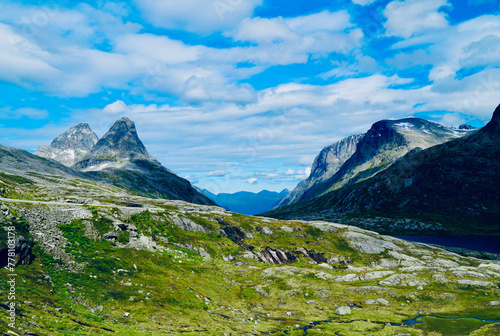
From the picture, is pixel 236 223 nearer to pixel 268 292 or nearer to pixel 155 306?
pixel 268 292

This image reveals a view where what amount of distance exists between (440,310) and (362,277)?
26.3m

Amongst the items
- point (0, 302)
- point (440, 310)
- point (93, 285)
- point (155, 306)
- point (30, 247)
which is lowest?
point (440, 310)

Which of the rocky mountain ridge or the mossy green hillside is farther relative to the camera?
the rocky mountain ridge

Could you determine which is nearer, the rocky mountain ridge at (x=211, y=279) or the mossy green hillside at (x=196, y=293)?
the mossy green hillside at (x=196, y=293)

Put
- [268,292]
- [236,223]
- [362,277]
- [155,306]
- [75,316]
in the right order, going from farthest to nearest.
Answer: [236,223] < [362,277] < [268,292] < [155,306] < [75,316]

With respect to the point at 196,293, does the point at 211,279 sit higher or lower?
lower

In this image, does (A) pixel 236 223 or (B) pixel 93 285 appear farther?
(A) pixel 236 223

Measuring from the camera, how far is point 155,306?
5403cm

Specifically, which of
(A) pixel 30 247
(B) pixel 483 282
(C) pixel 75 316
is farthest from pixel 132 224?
(B) pixel 483 282

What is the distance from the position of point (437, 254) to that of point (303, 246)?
202 feet

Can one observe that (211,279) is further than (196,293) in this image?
Yes

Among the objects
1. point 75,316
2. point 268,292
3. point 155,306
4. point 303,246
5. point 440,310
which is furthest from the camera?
point 303,246

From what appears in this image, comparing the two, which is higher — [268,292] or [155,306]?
[155,306]

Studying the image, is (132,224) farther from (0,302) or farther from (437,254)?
(437,254)
